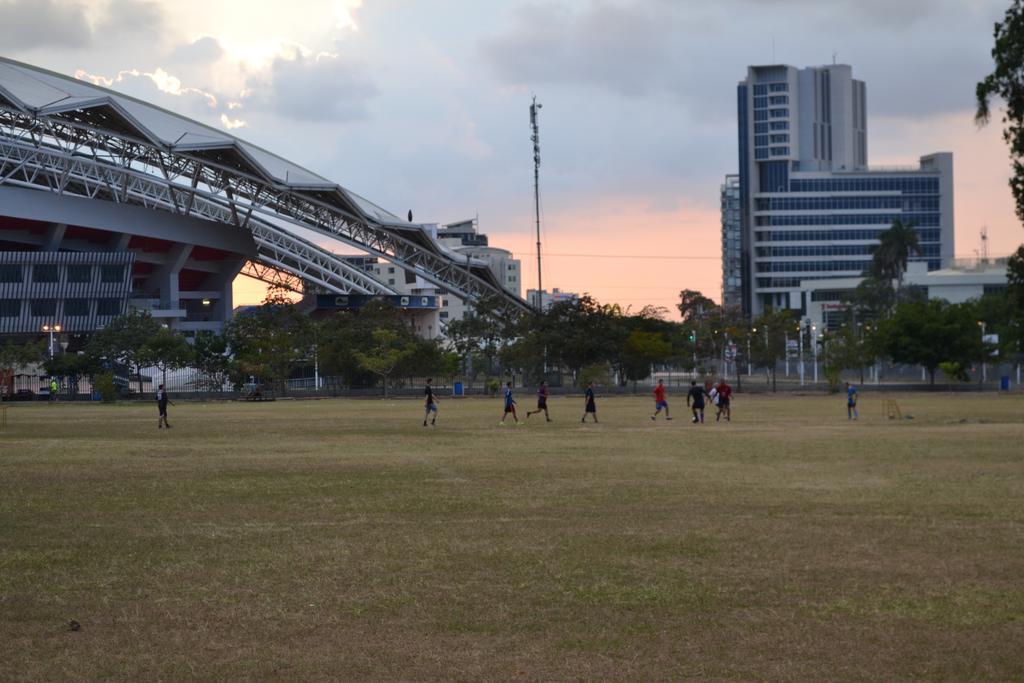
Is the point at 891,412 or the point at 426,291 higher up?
the point at 426,291

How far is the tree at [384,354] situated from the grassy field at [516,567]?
50.0 metres

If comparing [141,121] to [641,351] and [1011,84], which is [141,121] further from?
[1011,84]

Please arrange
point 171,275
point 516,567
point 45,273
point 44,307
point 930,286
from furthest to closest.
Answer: point 930,286, point 171,275, point 44,307, point 45,273, point 516,567

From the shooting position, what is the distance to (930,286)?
429ft

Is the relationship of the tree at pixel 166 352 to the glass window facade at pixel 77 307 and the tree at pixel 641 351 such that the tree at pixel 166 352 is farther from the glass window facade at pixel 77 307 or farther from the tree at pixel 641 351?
the tree at pixel 641 351

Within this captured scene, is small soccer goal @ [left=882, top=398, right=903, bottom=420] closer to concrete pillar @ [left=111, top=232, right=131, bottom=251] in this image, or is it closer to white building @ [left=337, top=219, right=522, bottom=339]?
white building @ [left=337, top=219, right=522, bottom=339]

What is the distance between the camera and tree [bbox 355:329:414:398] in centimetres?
7700

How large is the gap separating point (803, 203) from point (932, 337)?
9353 cm

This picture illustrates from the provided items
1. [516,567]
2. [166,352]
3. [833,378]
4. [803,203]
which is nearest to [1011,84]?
[516,567]

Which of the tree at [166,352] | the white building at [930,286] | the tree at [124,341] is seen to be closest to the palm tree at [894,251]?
the white building at [930,286]

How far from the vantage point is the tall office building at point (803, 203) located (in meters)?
168

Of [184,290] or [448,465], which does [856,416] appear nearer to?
[448,465]

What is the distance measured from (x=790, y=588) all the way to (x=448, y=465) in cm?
1378

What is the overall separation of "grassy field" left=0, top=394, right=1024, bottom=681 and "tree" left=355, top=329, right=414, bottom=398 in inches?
1967
